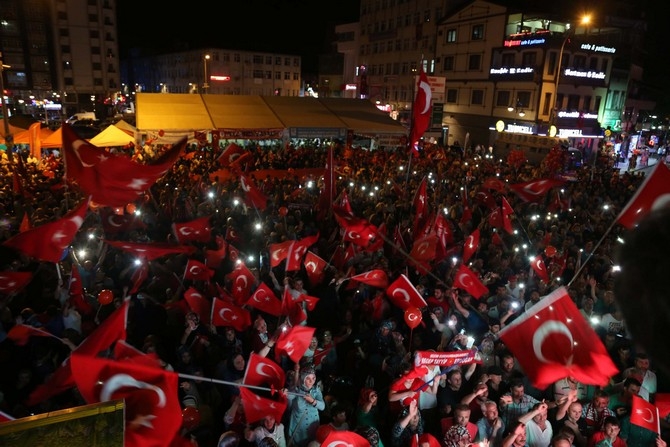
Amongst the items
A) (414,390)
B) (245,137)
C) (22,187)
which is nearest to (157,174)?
(414,390)

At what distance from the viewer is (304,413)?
17.4 ft

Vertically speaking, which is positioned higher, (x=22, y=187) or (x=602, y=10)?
(x=602, y=10)

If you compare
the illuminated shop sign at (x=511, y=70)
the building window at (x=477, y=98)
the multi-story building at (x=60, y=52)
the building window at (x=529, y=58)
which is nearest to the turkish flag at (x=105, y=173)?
the illuminated shop sign at (x=511, y=70)

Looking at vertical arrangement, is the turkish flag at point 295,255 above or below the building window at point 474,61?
below

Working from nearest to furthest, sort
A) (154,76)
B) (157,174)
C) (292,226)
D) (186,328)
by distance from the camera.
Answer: (186,328) → (157,174) → (292,226) → (154,76)

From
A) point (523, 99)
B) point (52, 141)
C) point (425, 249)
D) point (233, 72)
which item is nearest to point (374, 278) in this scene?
point (425, 249)

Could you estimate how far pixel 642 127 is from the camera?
4947 cm

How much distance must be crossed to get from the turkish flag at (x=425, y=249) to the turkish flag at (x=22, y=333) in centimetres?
590

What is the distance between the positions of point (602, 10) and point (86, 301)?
164 feet

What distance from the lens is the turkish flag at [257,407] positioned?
16.1 ft

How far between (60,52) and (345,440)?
81.7 metres

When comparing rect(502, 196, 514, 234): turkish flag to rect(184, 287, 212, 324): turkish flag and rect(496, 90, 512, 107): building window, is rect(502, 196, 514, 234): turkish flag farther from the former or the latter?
rect(496, 90, 512, 107): building window

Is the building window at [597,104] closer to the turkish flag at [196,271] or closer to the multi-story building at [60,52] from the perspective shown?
the turkish flag at [196,271]

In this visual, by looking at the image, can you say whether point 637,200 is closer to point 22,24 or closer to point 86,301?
point 86,301
